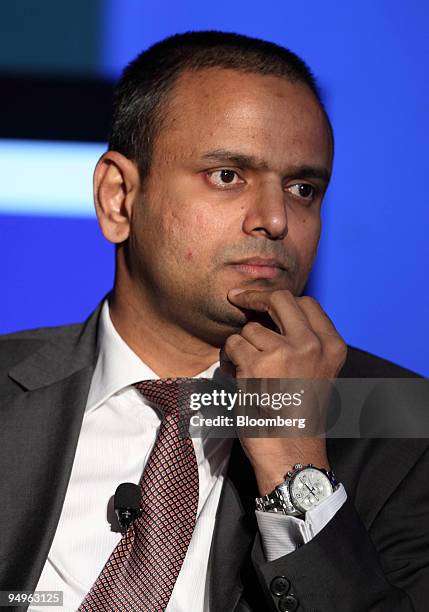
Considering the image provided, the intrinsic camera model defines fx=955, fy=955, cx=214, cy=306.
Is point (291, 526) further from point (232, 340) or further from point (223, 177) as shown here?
point (223, 177)

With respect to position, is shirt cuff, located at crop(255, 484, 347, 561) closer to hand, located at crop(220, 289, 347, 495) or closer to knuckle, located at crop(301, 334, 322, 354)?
hand, located at crop(220, 289, 347, 495)

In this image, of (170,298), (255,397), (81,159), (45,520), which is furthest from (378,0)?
(45,520)

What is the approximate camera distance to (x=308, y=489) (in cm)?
180

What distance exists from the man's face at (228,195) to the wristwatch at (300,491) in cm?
43

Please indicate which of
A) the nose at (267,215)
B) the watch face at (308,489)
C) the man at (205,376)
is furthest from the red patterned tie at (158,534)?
the nose at (267,215)

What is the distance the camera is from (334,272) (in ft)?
9.87

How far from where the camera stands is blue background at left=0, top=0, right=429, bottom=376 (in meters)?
2.99

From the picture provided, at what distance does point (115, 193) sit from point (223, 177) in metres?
0.35

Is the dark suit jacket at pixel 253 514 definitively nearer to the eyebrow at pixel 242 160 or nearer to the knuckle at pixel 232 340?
the knuckle at pixel 232 340

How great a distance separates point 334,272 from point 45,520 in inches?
53.3

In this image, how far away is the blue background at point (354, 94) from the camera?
2992 mm

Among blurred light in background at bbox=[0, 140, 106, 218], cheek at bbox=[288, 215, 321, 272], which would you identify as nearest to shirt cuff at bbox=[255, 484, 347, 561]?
cheek at bbox=[288, 215, 321, 272]

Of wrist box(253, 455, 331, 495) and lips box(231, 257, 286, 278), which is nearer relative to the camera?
wrist box(253, 455, 331, 495)

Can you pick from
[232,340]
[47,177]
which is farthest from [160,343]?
Result: [47,177]
